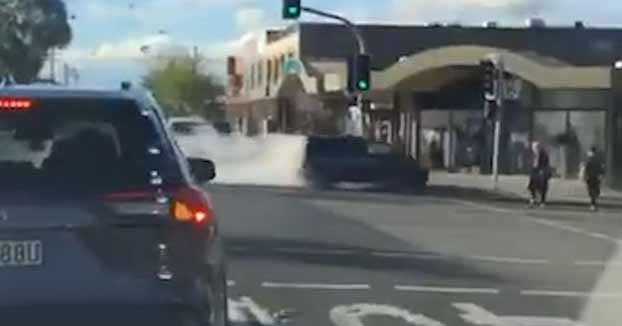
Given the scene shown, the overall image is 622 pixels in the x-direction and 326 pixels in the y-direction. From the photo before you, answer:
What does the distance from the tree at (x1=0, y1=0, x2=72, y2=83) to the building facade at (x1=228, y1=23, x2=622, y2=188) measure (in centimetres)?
1162

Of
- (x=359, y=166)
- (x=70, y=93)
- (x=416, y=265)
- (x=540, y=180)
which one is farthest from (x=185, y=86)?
(x=70, y=93)

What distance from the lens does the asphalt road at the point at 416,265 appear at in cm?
1523

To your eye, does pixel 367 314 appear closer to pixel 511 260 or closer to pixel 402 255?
pixel 402 255

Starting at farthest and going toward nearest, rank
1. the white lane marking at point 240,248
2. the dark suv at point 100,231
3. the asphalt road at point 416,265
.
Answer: the white lane marking at point 240,248 → the asphalt road at point 416,265 → the dark suv at point 100,231

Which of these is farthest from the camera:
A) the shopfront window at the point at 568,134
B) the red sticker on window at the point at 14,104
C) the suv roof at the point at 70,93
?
the shopfront window at the point at 568,134

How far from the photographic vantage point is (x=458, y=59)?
58781mm

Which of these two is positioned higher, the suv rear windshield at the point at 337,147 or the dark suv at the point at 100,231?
the dark suv at the point at 100,231

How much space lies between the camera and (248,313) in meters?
14.6

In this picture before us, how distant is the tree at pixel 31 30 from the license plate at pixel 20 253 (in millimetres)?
68447

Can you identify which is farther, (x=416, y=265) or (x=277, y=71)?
(x=277, y=71)

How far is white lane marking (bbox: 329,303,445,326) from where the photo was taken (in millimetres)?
14258

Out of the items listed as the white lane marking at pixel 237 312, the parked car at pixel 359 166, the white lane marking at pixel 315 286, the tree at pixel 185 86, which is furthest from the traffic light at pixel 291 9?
the tree at pixel 185 86

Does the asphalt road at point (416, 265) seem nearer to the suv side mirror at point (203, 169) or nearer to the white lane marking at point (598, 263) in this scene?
the white lane marking at point (598, 263)

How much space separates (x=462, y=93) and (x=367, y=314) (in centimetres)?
5026
